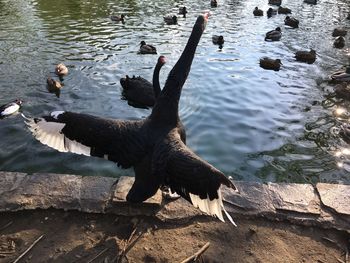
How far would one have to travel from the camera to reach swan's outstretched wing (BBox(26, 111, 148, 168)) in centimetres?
439

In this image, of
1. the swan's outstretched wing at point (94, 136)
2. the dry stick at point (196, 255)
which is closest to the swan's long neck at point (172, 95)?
the swan's outstretched wing at point (94, 136)

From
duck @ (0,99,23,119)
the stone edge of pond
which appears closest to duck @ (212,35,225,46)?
duck @ (0,99,23,119)

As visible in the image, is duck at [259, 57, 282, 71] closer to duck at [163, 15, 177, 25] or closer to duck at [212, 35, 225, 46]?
duck at [212, 35, 225, 46]

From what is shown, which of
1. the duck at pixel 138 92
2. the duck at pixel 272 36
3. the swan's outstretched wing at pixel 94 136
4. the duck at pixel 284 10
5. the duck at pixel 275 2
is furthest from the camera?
the duck at pixel 275 2

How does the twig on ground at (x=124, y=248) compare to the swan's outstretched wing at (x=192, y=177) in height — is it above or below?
below

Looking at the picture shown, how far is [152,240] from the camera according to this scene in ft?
13.6

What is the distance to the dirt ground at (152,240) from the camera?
3938mm

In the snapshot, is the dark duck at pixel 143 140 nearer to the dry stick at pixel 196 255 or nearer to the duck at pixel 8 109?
the dry stick at pixel 196 255

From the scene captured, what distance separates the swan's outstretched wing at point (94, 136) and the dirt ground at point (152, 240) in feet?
2.53

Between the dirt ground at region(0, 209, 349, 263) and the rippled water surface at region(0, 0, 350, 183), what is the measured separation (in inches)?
93.6

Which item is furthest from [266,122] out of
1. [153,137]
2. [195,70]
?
[153,137]

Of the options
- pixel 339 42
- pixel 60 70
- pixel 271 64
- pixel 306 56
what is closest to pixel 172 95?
pixel 60 70

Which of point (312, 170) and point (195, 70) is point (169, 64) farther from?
point (312, 170)

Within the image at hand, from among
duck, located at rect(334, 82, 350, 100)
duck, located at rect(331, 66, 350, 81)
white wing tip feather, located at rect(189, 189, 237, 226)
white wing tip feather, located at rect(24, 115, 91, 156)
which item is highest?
white wing tip feather, located at rect(24, 115, 91, 156)
